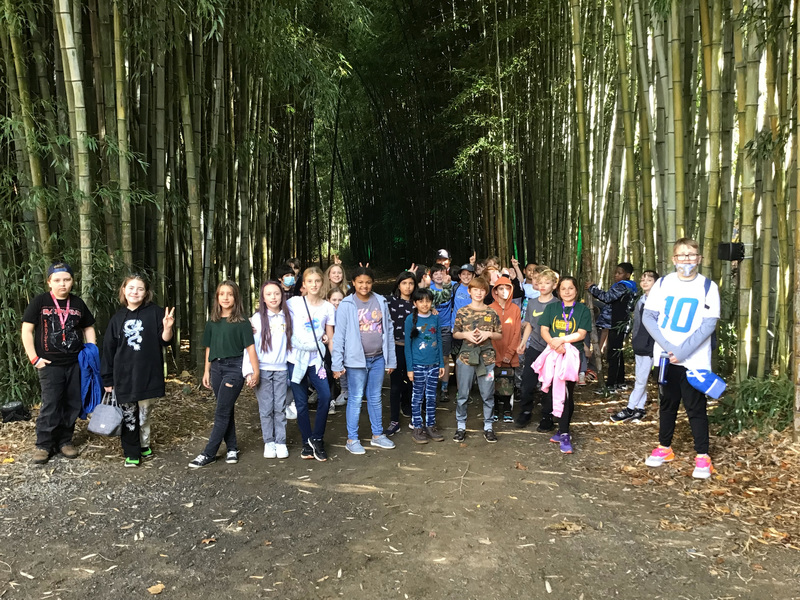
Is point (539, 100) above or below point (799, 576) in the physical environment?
above

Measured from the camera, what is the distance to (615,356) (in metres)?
4.49

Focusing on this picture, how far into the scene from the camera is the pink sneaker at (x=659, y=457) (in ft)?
9.75

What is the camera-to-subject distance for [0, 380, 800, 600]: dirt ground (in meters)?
1.99

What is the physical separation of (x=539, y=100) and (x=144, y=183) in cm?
503

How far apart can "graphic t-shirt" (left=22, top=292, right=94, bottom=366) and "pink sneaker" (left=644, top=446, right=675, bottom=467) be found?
3.08 meters

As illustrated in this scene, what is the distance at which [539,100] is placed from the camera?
7305 millimetres

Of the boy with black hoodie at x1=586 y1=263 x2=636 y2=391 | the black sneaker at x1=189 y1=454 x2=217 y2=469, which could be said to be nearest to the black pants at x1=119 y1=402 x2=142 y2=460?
the black sneaker at x1=189 y1=454 x2=217 y2=469

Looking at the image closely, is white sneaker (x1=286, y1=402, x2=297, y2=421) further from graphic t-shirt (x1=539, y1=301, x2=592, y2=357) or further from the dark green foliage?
the dark green foliage

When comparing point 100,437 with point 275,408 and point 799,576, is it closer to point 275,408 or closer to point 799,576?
point 275,408

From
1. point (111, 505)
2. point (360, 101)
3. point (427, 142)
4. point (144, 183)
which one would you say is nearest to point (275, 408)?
point (111, 505)

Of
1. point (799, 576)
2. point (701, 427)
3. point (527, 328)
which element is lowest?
point (799, 576)

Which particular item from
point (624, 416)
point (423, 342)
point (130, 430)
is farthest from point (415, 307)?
point (130, 430)

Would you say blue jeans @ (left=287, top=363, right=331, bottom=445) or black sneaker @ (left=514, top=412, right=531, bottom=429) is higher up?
blue jeans @ (left=287, top=363, right=331, bottom=445)

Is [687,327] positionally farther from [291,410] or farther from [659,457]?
[291,410]
